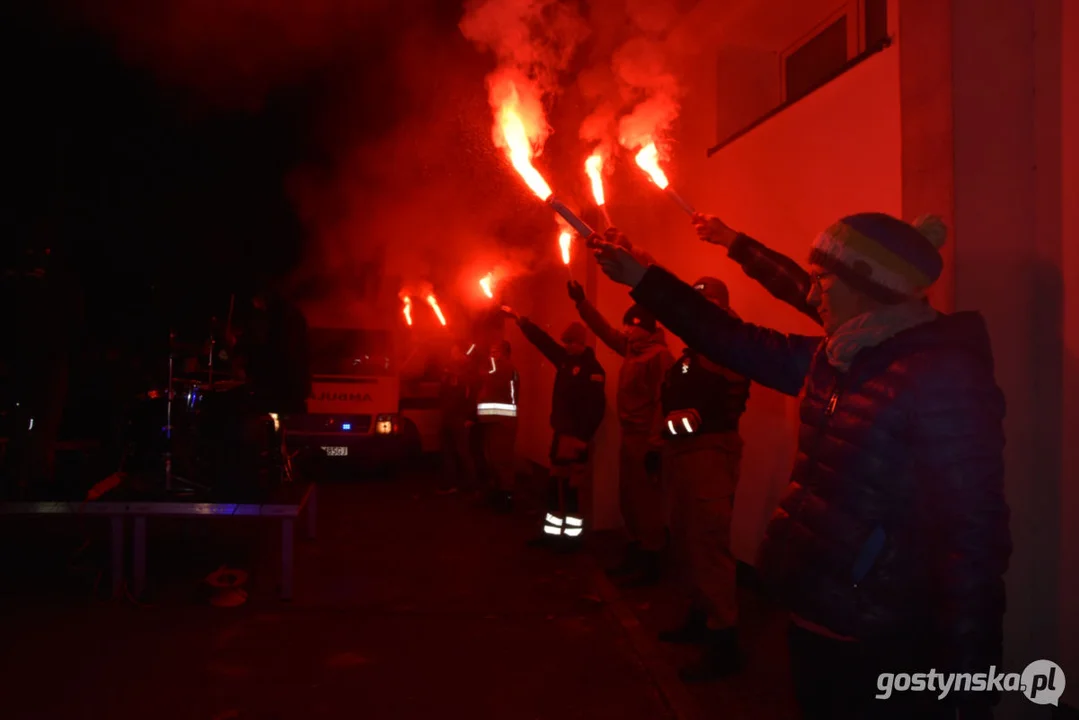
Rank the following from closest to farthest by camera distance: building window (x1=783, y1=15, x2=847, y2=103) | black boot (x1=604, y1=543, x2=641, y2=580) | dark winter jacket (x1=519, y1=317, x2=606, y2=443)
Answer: building window (x1=783, y1=15, x2=847, y2=103)
black boot (x1=604, y1=543, x2=641, y2=580)
dark winter jacket (x1=519, y1=317, x2=606, y2=443)

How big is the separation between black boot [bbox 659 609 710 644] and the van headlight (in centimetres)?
683

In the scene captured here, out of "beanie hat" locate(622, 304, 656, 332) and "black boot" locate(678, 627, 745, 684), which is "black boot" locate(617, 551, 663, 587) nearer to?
"black boot" locate(678, 627, 745, 684)

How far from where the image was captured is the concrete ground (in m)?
3.70

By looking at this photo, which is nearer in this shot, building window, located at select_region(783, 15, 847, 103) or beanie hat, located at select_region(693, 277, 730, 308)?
beanie hat, located at select_region(693, 277, 730, 308)

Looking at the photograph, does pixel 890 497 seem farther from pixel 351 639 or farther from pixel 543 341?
pixel 543 341

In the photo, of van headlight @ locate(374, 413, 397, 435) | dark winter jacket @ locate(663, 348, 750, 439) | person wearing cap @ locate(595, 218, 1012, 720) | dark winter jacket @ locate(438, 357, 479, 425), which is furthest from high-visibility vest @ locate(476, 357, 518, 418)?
person wearing cap @ locate(595, 218, 1012, 720)

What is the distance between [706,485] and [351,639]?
7.94ft

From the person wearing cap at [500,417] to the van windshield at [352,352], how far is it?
118 inches

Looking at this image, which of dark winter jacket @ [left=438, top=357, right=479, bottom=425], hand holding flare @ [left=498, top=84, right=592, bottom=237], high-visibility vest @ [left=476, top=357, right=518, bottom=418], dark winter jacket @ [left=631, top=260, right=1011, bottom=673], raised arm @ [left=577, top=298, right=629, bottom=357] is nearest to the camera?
dark winter jacket @ [left=631, top=260, right=1011, bottom=673]

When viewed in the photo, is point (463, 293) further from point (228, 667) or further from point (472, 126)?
point (228, 667)

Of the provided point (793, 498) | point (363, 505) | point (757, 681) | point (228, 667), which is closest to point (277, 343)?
point (228, 667)

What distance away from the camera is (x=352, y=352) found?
1127 centimetres

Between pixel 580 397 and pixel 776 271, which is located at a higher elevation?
pixel 776 271

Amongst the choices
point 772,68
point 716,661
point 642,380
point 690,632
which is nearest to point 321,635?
point 690,632
